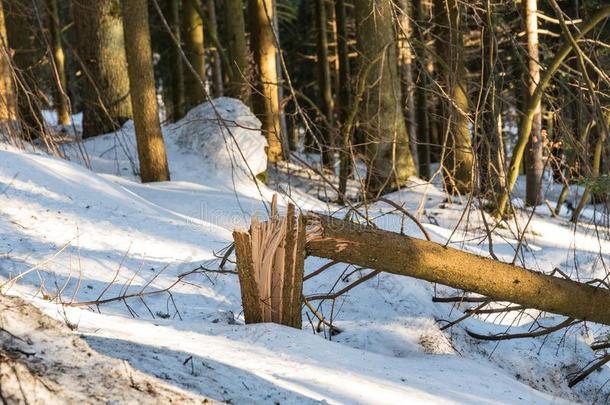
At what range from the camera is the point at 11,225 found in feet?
21.8

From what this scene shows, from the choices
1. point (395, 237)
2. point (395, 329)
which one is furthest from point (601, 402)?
point (395, 237)

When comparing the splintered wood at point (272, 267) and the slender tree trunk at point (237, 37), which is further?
the slender tree trunk at point (237, 37)

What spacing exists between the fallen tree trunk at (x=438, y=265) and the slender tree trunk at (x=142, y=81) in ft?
18.9

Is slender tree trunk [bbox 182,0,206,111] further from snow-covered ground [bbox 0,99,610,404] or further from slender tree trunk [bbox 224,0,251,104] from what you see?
snow-covered ground [bbox 0,99,610,404]

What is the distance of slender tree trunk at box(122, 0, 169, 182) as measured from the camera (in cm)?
973

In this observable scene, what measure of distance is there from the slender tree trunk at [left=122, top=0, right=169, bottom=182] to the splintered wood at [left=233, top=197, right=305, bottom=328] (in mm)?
5718

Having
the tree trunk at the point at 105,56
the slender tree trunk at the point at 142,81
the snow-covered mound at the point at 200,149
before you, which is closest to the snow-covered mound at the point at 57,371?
the slender tree trunk at the point at 142,81

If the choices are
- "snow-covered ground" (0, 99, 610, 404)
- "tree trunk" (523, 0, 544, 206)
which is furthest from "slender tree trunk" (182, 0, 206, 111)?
"tree trunk" (523, 0, 544, 206)

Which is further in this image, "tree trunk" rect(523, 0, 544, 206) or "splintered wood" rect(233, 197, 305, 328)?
"tree trunk" rect(523, 0, 544, 206)

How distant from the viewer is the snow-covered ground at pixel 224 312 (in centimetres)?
379

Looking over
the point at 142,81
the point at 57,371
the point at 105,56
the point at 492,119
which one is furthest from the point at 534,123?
the point at 57,371

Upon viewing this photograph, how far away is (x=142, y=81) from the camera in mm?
9906

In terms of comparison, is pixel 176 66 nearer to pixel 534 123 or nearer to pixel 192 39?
pixel 192 39

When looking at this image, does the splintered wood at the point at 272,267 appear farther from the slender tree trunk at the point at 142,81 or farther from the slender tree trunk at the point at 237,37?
the slender tree trunk at the point at 237,37
